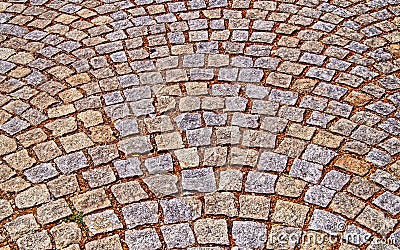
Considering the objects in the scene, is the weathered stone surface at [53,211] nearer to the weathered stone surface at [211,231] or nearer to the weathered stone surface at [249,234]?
the weathered stone surface at [211,231]

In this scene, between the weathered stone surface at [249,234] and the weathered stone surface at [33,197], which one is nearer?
the weathered stone surface at [249,234]

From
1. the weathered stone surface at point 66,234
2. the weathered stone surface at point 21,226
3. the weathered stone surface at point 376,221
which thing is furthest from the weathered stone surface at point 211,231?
the weathered stone surface at point 21,226

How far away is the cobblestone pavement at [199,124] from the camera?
374cm

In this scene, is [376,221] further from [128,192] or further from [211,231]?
[128,192]

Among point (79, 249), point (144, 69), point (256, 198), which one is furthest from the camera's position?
point (144, 69)

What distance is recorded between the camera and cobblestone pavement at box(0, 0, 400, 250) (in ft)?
12.3

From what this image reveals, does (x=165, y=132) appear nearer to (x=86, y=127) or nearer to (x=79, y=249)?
(x=86, y=127)

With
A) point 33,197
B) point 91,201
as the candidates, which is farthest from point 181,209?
point 33,197

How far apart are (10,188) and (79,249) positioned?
2.64 feet

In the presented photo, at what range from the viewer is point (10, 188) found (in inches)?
159

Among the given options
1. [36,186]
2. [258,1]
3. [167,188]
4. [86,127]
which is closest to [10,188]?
[36,186]

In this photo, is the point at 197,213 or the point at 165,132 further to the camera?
the point at 165,132

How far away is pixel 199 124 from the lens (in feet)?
14.7

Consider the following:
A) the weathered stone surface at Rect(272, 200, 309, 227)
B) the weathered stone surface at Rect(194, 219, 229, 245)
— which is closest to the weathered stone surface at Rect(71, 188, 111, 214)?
the weathered stone surface at Rect(194, 219, 229, 245)
